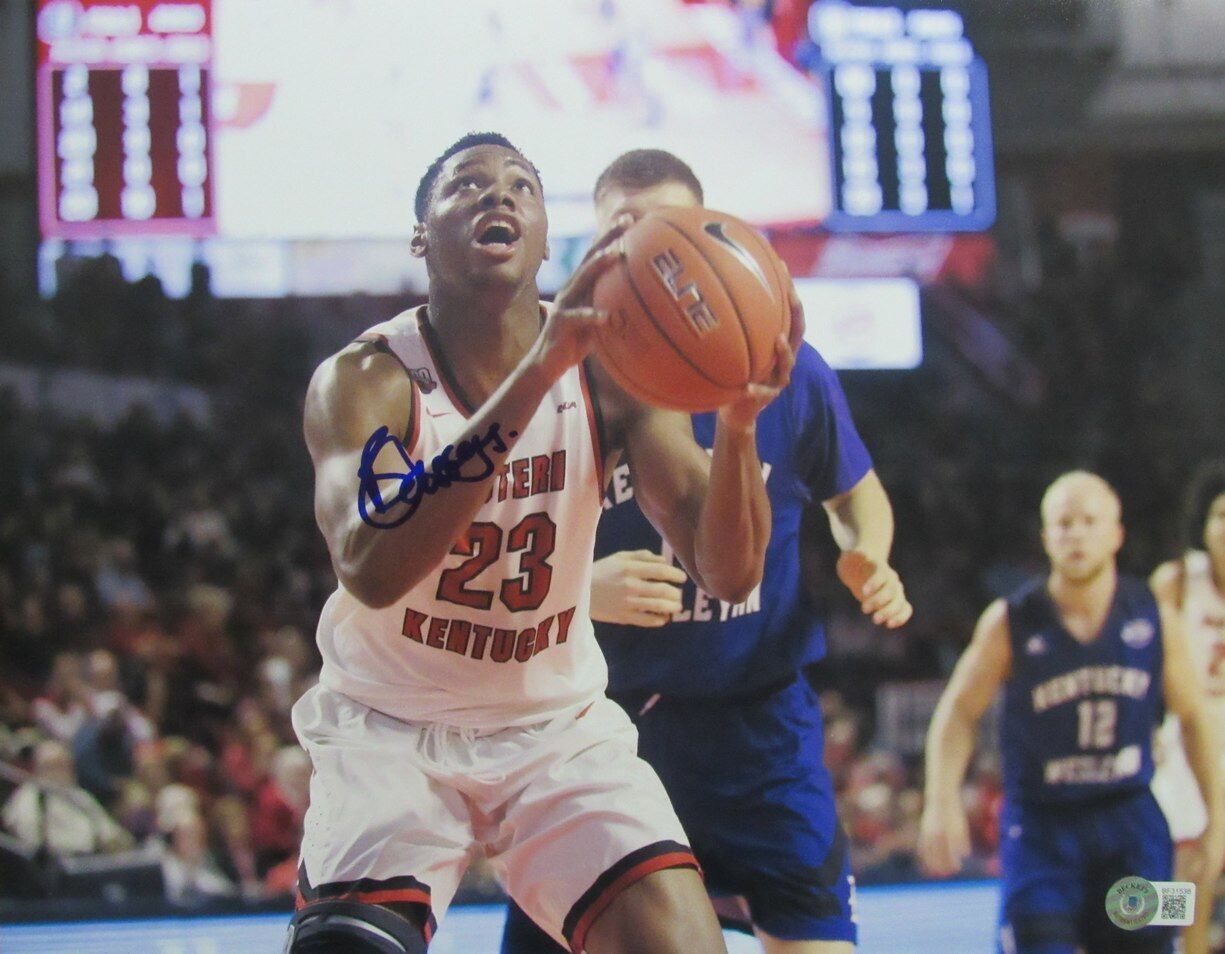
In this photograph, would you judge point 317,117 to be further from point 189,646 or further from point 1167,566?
point 1167,566

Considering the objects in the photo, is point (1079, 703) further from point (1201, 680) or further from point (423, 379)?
point (423, 379)

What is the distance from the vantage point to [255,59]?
175 inches

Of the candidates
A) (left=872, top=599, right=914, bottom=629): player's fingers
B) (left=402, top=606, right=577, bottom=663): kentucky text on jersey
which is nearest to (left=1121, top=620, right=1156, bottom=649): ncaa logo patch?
(left=872, top=599, right=914, bottom=629): player's fingers

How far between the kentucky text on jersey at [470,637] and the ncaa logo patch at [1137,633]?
2048 mm

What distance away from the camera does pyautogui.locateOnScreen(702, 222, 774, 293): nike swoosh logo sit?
1.88 metres

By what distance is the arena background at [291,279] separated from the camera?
424 centimetres

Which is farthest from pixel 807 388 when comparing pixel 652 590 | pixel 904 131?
pixel 904 131

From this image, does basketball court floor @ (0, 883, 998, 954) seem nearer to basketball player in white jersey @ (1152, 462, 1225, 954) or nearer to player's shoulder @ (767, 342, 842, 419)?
basketball player in white jersey @ (1152, 462, 1225, 954)

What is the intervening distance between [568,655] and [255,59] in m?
2.98

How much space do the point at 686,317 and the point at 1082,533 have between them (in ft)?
7.16

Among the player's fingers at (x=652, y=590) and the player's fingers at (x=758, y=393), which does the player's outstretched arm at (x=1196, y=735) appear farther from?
the player's fingers at (x=758, y=393)

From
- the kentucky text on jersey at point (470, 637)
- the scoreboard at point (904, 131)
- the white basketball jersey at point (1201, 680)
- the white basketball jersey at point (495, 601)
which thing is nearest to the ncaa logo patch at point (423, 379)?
the white basketball jersey at point (495, 601)

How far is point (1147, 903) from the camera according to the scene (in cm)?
Answer: 343
